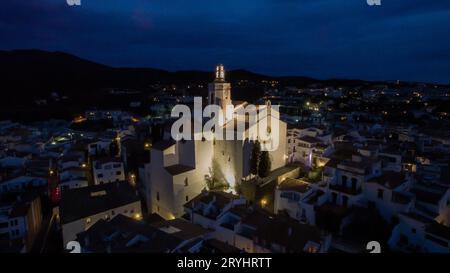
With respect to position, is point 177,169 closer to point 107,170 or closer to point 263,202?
point 263,202

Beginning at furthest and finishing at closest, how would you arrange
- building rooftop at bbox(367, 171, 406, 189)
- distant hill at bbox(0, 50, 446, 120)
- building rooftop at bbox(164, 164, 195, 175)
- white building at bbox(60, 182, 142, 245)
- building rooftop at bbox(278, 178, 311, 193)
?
distant hill at bbox(0, 50, 446, 120) < building rooftop at bbox(164, 164, 195, 175) < building rooftop at bbox(278, 178, 311, 193) < white building at bbox(60, 182, 142, 245) < building rooftop at bbox(367, 171, 406, 189)

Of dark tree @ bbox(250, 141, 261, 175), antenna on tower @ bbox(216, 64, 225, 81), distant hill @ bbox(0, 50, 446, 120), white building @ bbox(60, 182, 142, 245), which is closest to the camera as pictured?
white building @ bbox(60, 182, 142, 245)

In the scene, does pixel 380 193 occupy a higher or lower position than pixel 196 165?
lower

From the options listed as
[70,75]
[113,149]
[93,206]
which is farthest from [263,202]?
[70,75]

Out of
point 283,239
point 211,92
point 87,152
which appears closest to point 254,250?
point 283,239

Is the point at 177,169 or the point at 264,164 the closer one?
the point at 264,164

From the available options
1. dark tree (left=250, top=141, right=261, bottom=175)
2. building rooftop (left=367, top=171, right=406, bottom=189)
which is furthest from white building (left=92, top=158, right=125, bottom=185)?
building rooftop (left=367, top=171, right=406, bottom=189)

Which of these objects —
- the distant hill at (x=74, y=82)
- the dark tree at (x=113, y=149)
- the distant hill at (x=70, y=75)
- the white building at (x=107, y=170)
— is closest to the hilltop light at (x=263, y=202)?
the white building at (x=107, y=170)

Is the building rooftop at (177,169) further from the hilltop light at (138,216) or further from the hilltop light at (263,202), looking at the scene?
the hilltop light at (263,202)

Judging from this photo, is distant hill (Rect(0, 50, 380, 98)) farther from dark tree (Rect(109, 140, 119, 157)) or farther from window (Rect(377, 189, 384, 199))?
window (Rect(377, 189, 384, 199))
